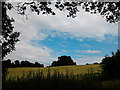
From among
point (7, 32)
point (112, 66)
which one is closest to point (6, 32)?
point (7, 32)

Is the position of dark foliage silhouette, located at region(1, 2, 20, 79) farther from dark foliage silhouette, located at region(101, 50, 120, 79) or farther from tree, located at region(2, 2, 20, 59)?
dark foliage silhouette, located at region(101, 50, 120, 79)

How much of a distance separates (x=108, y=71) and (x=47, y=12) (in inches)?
351

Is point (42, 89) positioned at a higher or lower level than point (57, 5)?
lower

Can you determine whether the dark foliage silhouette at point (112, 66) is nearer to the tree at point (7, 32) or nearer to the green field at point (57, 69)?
the green field at point (57, 69)

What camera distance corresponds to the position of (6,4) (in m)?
10.9

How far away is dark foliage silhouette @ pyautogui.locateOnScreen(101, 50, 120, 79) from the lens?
51.9ft

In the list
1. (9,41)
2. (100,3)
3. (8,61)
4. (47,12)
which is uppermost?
(100,3)

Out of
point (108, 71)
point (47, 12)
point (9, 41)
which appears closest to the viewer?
point (47, 12)

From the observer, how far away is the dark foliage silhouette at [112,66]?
15812 mm

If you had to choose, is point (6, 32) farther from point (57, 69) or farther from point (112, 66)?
point (112, 66)

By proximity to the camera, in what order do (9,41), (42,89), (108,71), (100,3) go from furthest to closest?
(108,71) < (9,41) < (100,3) < (42,89)

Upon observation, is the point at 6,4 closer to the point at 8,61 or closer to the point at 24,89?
the point at 8,61

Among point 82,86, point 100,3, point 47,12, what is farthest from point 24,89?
point 100,3

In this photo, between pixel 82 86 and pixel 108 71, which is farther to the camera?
pixel 108 71
